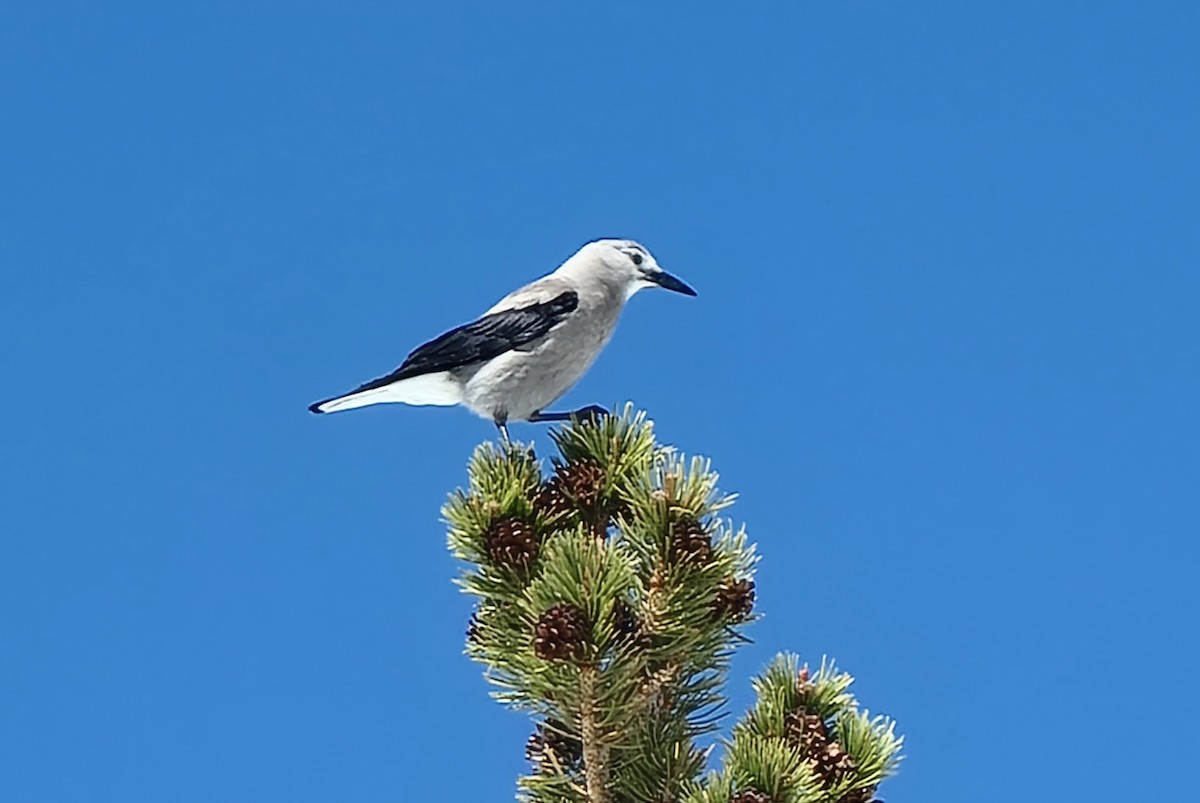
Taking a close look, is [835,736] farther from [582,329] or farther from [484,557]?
[582,329]

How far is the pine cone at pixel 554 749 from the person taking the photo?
8.95ft

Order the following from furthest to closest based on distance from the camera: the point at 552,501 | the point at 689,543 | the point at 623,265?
the point at 623,265, the point at 552,501, the point at 689,543

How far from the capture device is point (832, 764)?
2.57m

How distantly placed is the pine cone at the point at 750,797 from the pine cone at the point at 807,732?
0.20 metres

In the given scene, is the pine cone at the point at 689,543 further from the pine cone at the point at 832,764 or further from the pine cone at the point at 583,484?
the pine cone at the point at 832,764

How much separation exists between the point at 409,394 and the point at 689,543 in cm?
232

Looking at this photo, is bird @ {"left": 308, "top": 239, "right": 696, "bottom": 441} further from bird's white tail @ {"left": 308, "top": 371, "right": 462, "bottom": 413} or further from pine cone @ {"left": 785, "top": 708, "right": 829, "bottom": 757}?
pine cone @ {"left": 785, "top": 708, "right": 829, "bottom": 757}

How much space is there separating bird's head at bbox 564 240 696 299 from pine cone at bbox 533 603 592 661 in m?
2.61

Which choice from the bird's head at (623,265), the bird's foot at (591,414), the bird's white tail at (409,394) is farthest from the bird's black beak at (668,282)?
the bird's foot at (591,414)

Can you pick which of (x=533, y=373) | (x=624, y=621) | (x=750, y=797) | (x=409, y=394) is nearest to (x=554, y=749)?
(x=624, y=621)

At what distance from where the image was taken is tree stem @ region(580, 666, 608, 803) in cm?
253

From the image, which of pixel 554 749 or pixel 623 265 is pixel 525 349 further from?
pixel 554 749

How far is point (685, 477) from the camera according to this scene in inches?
109

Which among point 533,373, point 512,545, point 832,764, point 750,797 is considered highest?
point 533,373
